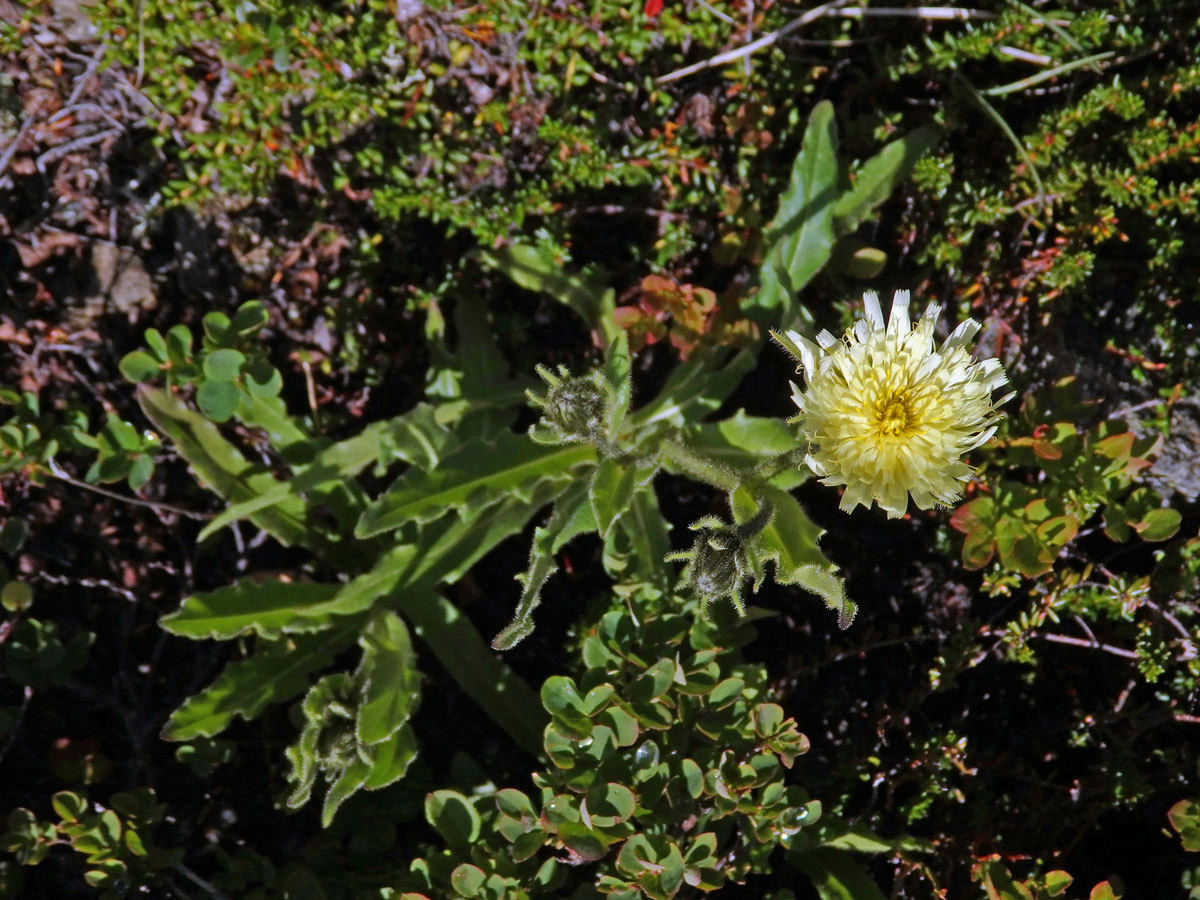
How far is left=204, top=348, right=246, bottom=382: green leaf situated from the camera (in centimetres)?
358

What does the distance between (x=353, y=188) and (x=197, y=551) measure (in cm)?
160

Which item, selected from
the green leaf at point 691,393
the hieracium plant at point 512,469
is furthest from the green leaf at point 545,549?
the green leaf at point 691,393

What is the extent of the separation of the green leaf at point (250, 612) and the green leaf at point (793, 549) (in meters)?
1.51

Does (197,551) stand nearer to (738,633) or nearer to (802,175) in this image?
(738,633)

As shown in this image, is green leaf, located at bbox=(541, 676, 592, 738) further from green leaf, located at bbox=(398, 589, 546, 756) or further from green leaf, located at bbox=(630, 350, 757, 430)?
green leaf, located at bbox=(630, 350, 757, 430)

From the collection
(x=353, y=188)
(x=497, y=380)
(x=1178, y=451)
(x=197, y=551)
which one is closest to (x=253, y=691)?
(x=197, y=551)

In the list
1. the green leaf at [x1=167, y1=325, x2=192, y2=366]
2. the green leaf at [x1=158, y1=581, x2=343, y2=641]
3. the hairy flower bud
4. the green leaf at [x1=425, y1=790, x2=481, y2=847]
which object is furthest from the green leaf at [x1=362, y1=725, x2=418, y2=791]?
the green leaf at [x1=167, y1=325, x2=192, y2=366]

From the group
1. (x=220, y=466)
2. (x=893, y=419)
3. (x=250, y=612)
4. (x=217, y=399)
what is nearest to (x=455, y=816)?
(x=250, y=612)

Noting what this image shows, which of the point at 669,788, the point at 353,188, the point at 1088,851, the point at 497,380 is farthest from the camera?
the point at 353,188

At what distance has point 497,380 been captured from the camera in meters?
3.83

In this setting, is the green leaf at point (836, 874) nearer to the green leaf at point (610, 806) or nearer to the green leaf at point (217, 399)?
the green leaf at point (610, 806)

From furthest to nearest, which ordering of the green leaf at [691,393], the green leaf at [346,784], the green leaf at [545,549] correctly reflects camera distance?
the green leaf at [691,393], the green leaf at [346,784], the green leaf at [545,549]

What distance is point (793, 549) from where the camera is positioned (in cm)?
287

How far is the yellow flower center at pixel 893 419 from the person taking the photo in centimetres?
267
